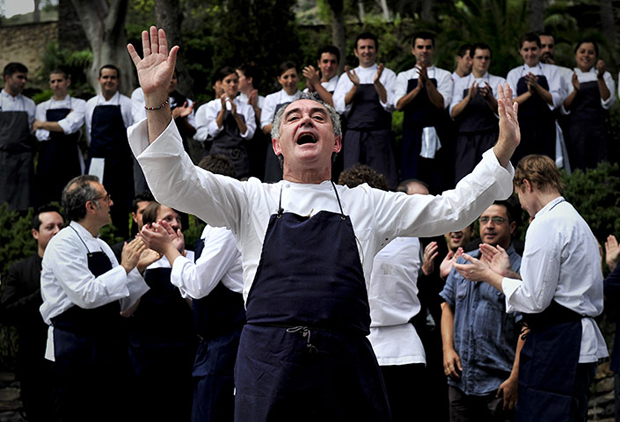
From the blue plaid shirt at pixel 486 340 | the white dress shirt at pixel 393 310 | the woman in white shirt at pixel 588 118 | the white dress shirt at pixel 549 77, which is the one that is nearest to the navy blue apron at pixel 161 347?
the white dress shirt at pixel 393 310

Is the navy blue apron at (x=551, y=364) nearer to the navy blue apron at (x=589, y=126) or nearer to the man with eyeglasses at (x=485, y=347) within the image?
the man with eyeglasses at (x=485, y=347)

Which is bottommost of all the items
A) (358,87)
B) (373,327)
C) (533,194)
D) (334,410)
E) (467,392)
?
(467,392)

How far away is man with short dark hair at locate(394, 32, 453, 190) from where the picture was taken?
9.18m

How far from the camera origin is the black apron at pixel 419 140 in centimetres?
927

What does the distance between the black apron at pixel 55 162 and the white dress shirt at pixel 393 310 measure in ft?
17.8

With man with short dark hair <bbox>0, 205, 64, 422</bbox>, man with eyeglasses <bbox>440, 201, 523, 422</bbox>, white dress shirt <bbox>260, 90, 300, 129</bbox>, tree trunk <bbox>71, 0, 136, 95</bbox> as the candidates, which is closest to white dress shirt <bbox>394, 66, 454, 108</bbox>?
white dress shirt <bbox>260, 90, 300, 129</bbox>

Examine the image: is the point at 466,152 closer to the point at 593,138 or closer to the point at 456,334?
the point at 593,138

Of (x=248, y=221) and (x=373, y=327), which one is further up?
(x=248, y=221)

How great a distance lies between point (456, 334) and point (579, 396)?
98 centimetres

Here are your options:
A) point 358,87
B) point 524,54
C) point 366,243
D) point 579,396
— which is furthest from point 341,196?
point 524,54

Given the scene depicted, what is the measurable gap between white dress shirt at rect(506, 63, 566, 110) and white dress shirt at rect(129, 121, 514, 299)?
6280 mm

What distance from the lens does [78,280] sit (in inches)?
218

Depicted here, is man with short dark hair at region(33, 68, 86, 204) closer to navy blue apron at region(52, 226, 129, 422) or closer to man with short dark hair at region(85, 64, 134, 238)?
man with short dark hair at region(85, 64, 134, 238)

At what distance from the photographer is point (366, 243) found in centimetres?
342
